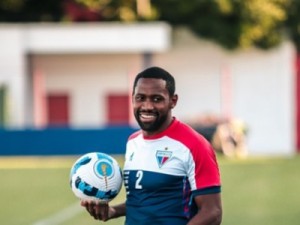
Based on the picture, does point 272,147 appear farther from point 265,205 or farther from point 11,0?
point 265,205

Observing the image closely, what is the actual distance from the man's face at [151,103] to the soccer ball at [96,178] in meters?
0.50

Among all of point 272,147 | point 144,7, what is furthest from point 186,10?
point 272,147

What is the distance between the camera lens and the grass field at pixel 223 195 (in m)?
15.7

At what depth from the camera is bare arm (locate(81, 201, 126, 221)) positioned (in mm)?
6227

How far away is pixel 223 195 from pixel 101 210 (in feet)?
42.5

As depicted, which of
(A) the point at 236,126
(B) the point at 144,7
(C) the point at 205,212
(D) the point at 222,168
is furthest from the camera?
(B) the point at 144,7

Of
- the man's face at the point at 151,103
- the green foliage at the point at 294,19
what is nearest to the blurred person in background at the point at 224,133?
the green foliage at the point at 294,19

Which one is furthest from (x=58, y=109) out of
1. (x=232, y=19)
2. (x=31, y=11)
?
Answer: (x=232, y=19)

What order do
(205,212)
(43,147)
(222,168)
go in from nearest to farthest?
(205,212)
(222,168)
(43,147)

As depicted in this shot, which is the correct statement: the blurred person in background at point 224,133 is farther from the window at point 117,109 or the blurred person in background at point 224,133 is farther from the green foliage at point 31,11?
the green foliage at point 31,11

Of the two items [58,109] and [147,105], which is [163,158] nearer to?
[147,105]

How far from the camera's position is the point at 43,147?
106 feet

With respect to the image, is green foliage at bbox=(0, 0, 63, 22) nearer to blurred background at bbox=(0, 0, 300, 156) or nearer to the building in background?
blurred background at bbox=(0, 0, 300, 156)

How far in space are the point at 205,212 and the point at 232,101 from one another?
3522 centimetres
